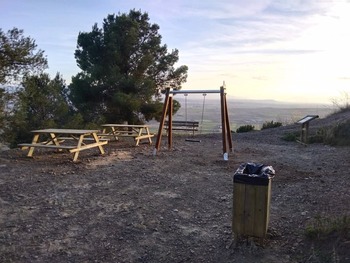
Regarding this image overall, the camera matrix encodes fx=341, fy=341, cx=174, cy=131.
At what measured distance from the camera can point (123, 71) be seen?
15750mm

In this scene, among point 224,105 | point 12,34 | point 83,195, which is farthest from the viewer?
point 12,34

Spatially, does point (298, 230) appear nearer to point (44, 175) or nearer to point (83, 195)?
point (83, 195)

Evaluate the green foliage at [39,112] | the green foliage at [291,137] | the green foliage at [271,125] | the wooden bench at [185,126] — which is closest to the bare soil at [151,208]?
the green foliage at [39,112]

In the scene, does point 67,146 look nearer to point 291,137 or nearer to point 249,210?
point 249,210

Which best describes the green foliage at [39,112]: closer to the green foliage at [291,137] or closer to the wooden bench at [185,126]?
the wooden bench at [185,126]

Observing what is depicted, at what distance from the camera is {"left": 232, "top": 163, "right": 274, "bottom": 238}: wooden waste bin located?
328 centimetres

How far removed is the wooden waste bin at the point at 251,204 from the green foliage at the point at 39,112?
894 centimetres

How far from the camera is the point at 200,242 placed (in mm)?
3584

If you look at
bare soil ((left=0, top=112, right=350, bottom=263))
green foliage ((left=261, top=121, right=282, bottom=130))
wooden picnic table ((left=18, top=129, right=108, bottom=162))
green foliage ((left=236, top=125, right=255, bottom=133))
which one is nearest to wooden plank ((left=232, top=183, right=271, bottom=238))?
bare soil ((left=0, top=112, right=350, bottom=263))

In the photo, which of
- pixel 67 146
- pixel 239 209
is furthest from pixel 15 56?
pixel 239 209

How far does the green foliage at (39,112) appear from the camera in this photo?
10.7m

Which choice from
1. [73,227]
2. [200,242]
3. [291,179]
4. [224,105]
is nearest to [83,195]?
[73,227]

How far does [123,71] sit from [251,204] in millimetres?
13276

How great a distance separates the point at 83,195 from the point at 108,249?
1704 mm
